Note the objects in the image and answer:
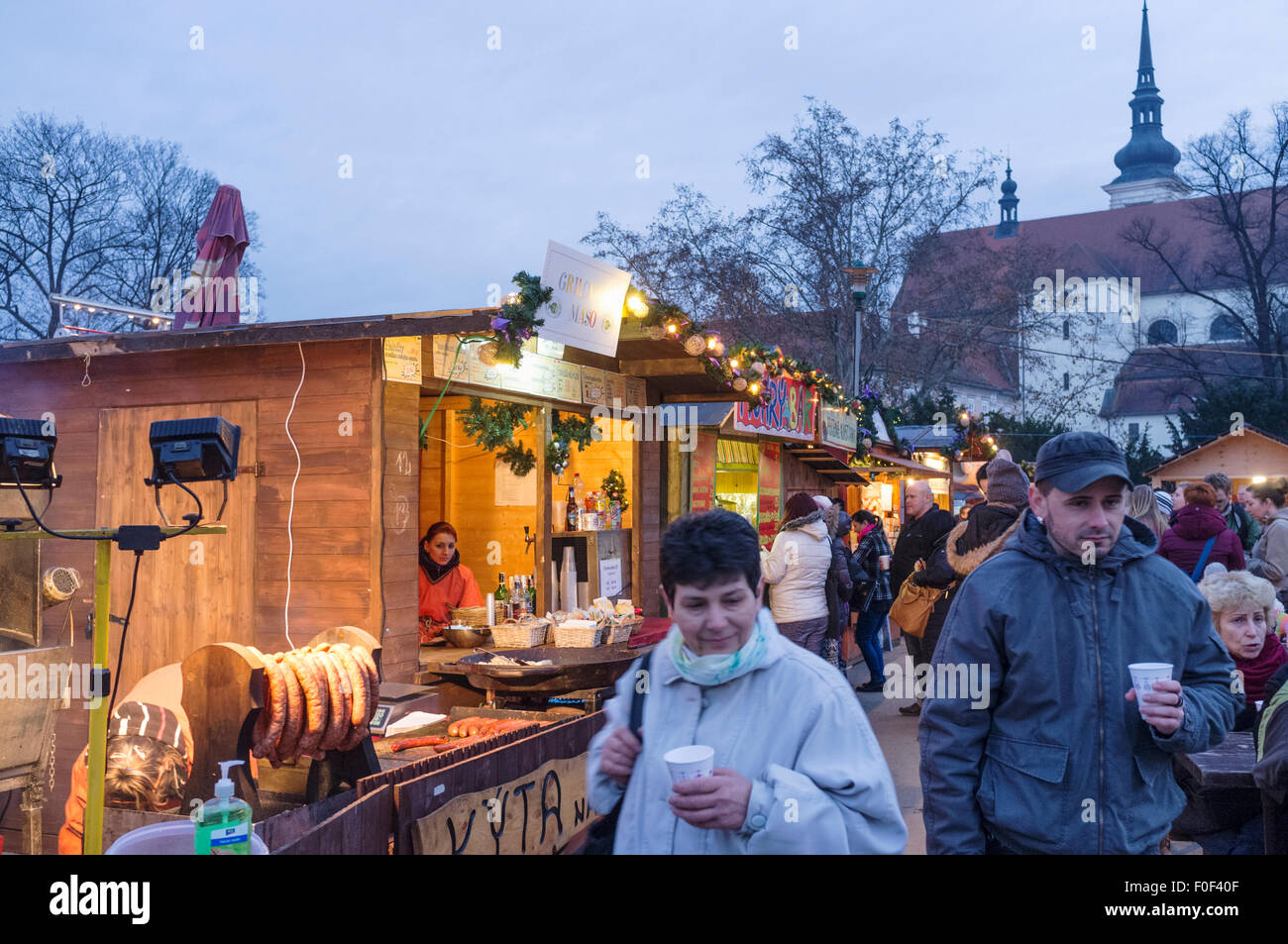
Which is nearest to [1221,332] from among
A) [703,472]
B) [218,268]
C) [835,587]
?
[703,472]

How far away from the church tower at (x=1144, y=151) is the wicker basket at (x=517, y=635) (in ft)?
274

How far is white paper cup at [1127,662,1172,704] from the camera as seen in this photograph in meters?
2.36

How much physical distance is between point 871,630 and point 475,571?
4388 millimetres

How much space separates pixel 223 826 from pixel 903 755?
6.46 m

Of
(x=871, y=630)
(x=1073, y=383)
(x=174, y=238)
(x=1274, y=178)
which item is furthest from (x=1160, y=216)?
(x=871, y=630)

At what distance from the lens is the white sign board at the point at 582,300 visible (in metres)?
6.87

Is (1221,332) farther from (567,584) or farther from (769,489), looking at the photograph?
(567,584)

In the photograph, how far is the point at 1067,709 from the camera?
249 cm

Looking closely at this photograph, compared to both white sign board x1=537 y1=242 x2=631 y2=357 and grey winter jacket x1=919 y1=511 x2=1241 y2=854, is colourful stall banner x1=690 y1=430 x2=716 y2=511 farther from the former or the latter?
grey winter jacket x1=919 y1=511 x2=1241 y2=854

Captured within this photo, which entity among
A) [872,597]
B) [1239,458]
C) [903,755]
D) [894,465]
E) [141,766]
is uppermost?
[1239,458]

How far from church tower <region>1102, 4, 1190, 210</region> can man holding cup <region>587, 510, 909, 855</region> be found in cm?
8743

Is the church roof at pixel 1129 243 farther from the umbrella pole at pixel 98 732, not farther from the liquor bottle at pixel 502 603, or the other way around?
the umbrella pole at pixel 98 732
